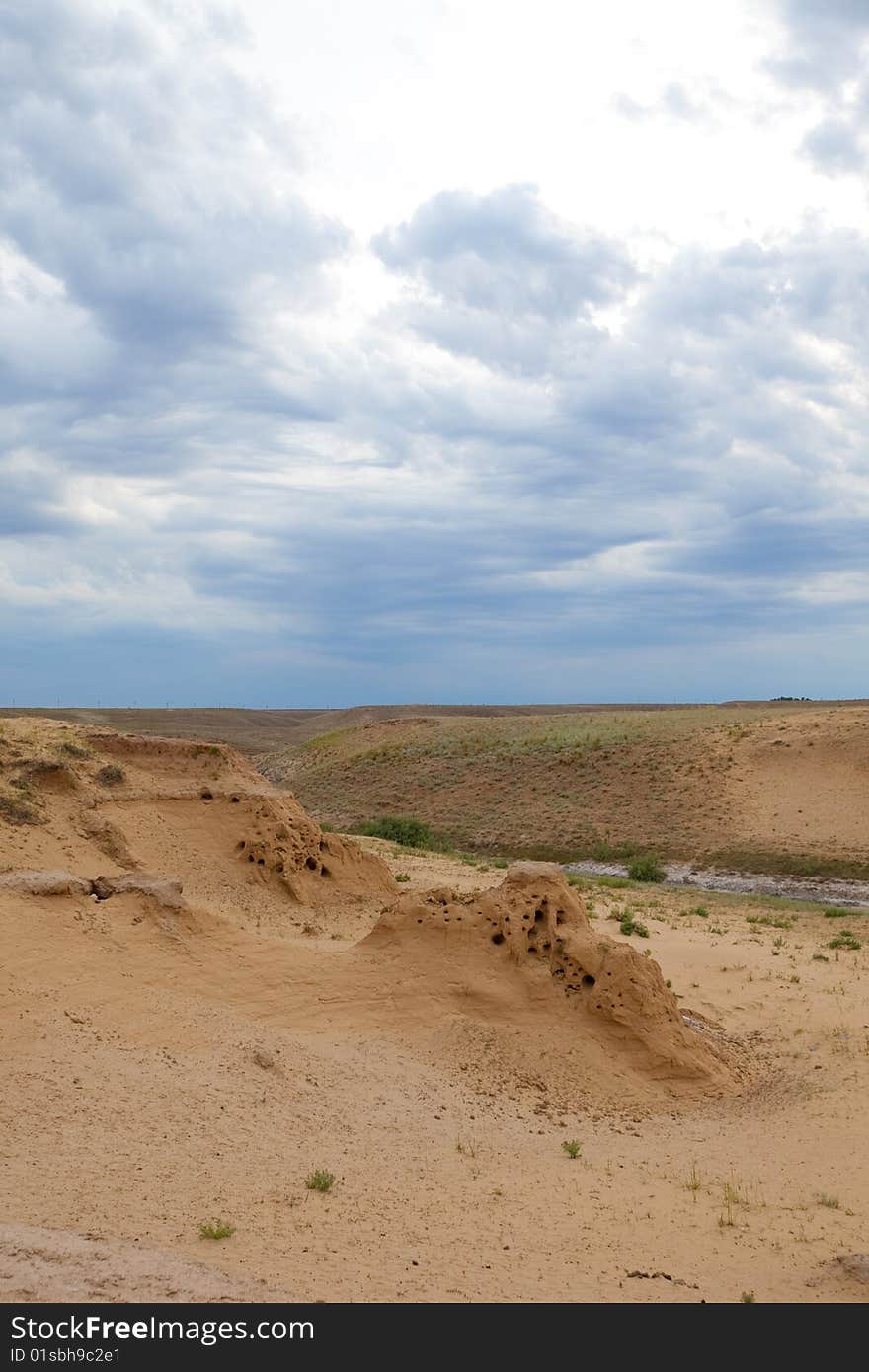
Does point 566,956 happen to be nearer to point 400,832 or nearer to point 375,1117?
point 375,1117

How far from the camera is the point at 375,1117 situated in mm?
8445

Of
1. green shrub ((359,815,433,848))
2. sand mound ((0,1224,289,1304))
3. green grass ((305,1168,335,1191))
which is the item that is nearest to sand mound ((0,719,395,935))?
green grass ((305,1168,335,1191))

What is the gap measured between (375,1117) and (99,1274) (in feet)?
12.2

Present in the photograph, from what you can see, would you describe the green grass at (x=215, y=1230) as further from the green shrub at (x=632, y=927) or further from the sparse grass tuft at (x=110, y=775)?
the green shrub at (x=632, y=927)

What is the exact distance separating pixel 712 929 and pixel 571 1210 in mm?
12139

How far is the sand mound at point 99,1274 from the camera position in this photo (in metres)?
4.75

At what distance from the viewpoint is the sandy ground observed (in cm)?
586

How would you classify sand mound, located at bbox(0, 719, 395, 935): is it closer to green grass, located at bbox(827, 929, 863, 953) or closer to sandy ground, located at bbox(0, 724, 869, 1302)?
sandy ground, located at bbox(0, 724, 869, 1302)

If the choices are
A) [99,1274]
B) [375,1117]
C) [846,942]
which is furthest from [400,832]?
[99,1274]

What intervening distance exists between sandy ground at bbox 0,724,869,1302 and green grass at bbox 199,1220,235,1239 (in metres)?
0.06

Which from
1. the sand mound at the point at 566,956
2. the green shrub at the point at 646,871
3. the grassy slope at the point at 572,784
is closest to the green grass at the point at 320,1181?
the sand mound at the point at 566,956

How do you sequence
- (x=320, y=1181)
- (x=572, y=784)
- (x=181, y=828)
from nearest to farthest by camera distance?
(x=320, y=1181) < (x=181, y=828) < (x=572, y=784)

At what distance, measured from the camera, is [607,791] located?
140 ft

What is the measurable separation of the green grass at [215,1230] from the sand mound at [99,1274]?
1.24ft
